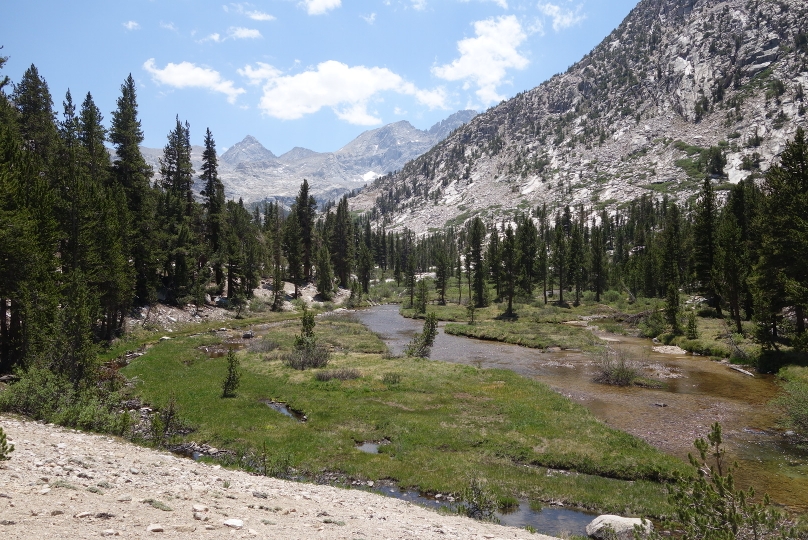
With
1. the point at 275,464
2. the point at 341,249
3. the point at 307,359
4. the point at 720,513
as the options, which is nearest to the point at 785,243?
the point at 720,513

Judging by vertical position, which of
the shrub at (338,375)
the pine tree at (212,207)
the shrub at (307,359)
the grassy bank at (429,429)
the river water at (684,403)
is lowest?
the river water at (684,403)

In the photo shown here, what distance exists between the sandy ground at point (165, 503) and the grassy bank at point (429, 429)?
3.88m

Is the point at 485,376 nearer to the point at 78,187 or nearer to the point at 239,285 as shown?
the point at 78,187

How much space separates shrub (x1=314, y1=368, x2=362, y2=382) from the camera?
31.0 m

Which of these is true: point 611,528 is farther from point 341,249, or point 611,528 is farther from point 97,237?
point 341,249

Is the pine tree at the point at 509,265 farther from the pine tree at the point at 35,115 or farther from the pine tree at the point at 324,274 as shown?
the pine tree at the point at 35,115

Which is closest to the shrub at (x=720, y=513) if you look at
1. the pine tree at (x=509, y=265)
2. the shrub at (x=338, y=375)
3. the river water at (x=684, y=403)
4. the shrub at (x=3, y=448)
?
the river water at (x=684, y=403)

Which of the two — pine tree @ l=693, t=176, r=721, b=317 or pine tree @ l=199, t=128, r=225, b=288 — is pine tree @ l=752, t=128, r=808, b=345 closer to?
pine tree @ l=693, t=176, r=721, b=317

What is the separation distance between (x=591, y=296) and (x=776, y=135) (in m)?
149

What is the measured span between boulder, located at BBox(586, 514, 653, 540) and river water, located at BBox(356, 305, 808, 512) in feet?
21.9

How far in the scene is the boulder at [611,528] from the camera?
1223 centimetres

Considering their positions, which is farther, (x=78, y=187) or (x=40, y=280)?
(x=78, y=187)

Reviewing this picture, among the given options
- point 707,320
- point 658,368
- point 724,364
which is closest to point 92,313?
point 658,368

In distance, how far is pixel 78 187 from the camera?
3503 cm
